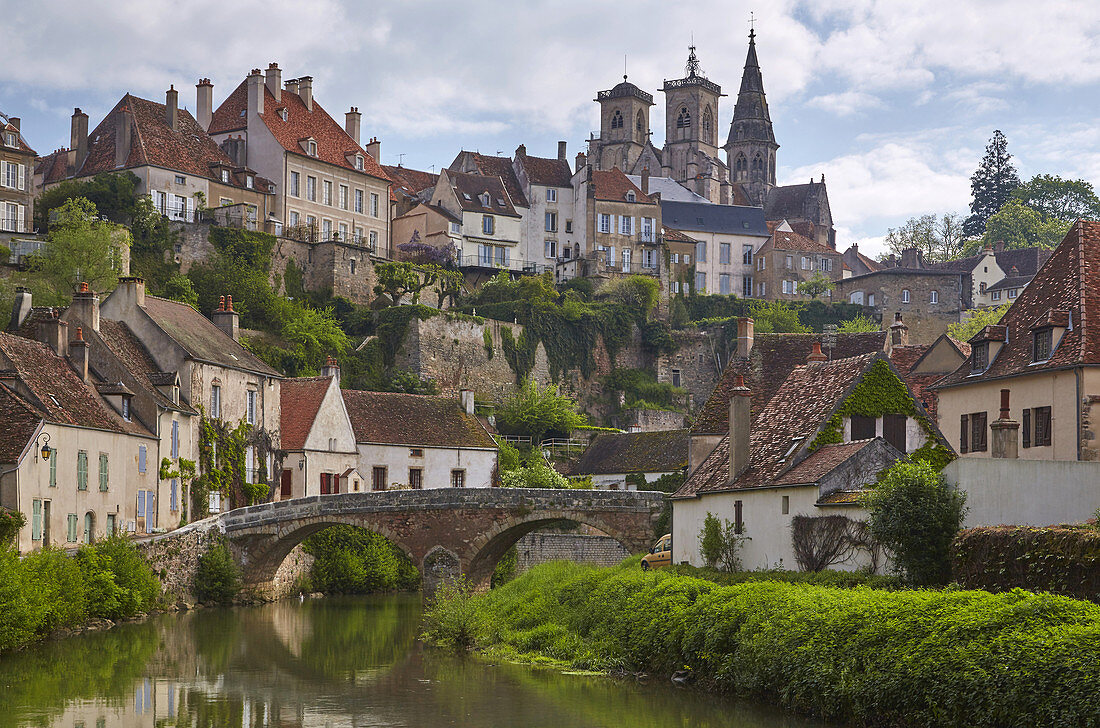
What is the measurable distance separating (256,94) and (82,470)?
44.2 metres

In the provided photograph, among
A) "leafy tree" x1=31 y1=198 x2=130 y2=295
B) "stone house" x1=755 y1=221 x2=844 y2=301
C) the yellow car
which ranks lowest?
the yellow car

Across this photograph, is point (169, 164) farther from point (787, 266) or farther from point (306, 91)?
point (787, 266)

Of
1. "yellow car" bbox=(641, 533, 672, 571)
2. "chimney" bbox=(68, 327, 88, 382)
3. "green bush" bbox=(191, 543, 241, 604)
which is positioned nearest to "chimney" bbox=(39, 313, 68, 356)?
"chimney" bbox=(68, 327, 88, 382)

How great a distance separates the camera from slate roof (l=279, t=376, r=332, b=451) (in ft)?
182

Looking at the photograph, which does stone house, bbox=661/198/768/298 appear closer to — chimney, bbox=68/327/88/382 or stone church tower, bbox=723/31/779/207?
stone church tower, bbox=723/31/779/207

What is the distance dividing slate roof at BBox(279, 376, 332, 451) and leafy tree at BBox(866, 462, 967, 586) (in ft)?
112

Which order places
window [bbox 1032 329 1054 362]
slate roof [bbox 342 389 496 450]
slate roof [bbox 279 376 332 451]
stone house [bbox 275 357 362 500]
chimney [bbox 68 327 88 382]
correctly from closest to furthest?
window [bbox 1032 329 1054 362] < chimney [bbox 68 327 88 382] < stone house [bbox 275 357 362 500] < slate roof [bbox 279 376 332 451] < slate roof [bbox 342 389 496 450]

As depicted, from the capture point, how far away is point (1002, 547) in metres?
21.9

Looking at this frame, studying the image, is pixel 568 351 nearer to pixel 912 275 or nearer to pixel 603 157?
pixel 912 275

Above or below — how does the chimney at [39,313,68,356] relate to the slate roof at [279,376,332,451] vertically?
above

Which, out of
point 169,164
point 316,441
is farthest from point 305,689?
point 169,164

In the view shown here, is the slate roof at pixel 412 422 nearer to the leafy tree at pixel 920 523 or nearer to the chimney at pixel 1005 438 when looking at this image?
the chimney at pixel 1005 438

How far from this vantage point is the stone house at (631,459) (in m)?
63.0

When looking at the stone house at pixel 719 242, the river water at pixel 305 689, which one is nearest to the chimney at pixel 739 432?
the river water at pixel 305 689
